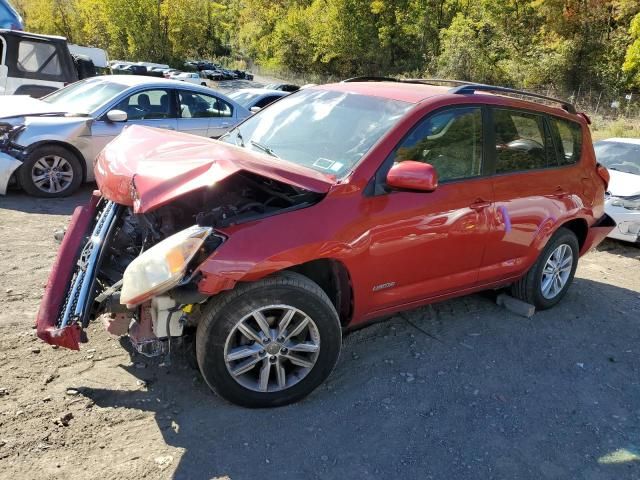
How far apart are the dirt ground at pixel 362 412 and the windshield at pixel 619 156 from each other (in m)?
4.82

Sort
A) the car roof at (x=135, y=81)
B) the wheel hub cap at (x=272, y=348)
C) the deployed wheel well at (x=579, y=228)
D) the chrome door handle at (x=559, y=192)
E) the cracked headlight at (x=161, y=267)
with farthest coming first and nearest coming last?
1. the car roof at (x=135, y=81)
2. the deployed wheel well at (x=579, y=228)
3. the chrome door handle at (x=559, y=192)
4. the wheel hub cap at (x=272, y=348)
5. the cracked headlight at (x=161, y=267)

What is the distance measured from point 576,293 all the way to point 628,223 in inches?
98.1

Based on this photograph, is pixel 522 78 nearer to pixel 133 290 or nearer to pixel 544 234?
pixel 544 234

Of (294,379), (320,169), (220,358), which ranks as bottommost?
(294,379)

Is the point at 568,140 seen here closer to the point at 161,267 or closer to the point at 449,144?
the point at 449,144

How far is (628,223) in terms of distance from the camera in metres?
7.30

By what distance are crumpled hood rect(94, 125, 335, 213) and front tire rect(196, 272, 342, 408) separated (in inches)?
22.9

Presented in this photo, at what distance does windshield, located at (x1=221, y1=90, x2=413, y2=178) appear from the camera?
3502 mm

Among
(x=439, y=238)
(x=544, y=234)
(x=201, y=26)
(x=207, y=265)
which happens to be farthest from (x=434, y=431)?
(x=201, y=26)

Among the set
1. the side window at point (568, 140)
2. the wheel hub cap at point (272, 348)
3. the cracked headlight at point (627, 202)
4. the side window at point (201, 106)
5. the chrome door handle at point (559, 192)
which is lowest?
the cracked headlight at point (627, 202)

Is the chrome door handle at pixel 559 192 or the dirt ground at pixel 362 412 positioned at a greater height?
the chrome door handle at pixel 559 192

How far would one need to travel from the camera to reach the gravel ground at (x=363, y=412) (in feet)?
9.01

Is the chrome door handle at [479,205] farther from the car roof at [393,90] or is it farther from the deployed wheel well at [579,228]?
the deployed wheel well at [579,228]

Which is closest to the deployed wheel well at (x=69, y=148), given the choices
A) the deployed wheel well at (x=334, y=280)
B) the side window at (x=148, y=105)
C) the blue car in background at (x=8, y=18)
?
the side window at (x=148, y=105)
